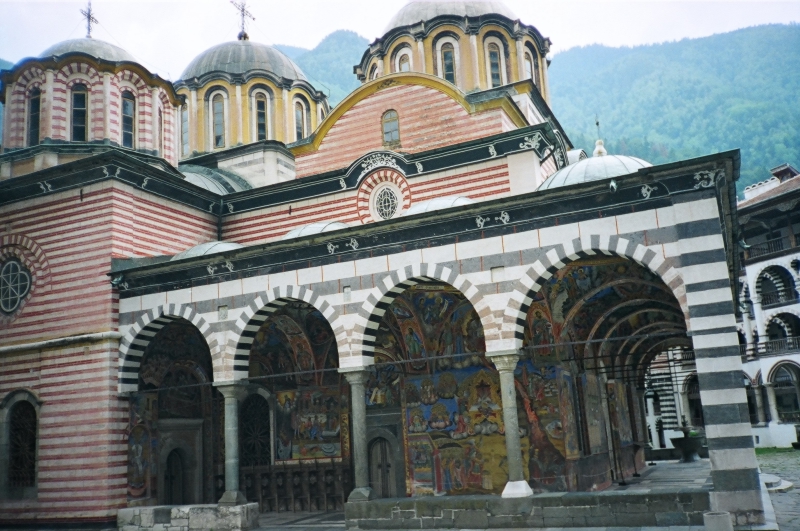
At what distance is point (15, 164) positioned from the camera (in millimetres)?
18344

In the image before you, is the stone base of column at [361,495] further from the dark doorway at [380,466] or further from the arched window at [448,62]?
the arched window at [448,62]

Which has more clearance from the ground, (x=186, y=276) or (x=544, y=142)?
(x=544, y=142)

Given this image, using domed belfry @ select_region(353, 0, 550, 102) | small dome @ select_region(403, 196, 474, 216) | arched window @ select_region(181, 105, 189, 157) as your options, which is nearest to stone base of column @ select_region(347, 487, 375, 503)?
small dome @ select_region(403, 196, 474, 216)

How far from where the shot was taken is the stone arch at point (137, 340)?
605 inches

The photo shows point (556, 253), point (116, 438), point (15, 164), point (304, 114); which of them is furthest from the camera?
point (304, 114)

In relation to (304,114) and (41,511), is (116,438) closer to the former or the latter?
(41,511)

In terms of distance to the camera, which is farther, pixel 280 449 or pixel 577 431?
pixel 280 449

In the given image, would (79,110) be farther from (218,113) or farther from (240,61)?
(240,61)

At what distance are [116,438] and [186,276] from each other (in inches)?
141

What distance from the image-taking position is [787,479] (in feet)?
57.2

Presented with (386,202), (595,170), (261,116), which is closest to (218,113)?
(261,116)

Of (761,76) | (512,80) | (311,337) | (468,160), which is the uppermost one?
(761,76)

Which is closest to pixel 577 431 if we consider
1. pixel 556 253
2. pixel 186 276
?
pixel 556 253

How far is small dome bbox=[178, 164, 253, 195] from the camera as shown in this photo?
2100 cm
